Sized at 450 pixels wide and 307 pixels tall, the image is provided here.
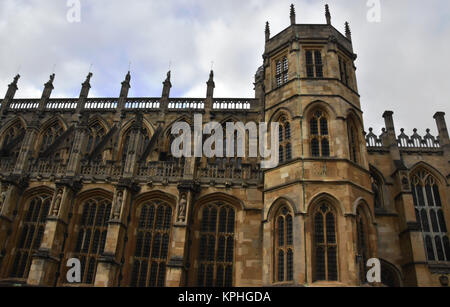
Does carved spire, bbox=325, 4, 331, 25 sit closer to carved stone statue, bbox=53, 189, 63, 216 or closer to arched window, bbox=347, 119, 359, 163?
arched window, bbox=347, 119, 359, 163

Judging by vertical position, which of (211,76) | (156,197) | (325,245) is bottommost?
(325,245)

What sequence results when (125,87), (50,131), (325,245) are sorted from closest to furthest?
(325,245) < (50,131) < (125,87)

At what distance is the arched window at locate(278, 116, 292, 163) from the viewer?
17812 millimetres

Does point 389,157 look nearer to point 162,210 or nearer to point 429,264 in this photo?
point 429,264

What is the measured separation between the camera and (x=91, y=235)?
19.1m

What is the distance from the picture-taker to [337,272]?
14664 millimetres

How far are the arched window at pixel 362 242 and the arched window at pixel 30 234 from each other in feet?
53.1

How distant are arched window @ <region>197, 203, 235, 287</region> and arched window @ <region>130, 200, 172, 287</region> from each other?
1.86 m

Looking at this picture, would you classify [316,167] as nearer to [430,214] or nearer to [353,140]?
[353,140]

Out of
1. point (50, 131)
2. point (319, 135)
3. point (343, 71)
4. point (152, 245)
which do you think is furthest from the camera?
point (50, 131)

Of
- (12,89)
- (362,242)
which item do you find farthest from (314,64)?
(12,89)

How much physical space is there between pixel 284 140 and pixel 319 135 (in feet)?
5.71

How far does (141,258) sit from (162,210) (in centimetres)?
265
